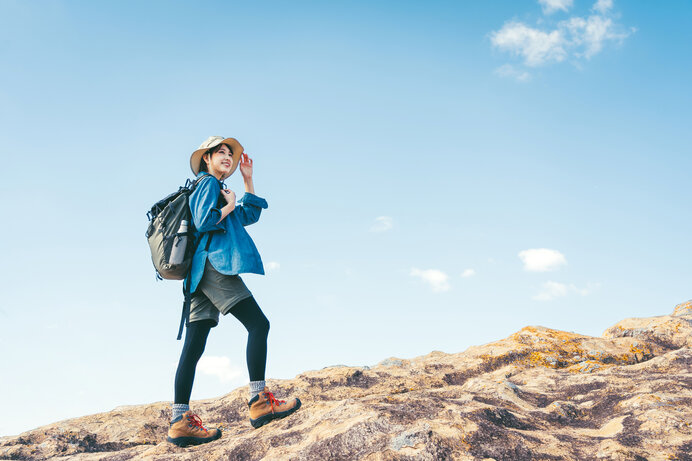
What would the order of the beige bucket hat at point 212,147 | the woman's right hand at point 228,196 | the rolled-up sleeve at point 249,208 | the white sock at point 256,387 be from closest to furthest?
the white sock at point 256,387, the woman's right hand at point 228,196, the rolled-up sleeve at point 249,208, the beige bucket hat at point 212,147

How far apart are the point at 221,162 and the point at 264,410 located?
3008mm

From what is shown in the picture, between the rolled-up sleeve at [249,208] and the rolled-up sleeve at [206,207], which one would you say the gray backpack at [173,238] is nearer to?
the rolled-up sleeve at [206,207]

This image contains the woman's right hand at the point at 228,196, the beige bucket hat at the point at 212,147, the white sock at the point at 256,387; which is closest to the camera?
the white sock at the point at 256,387

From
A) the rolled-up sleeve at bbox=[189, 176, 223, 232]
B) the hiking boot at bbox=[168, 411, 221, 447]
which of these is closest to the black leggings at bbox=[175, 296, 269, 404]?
the hiking boot at bbox=[168, 411, 221, 447]

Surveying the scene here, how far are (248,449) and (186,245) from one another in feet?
7.62

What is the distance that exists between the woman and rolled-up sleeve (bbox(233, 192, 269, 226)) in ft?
0.60

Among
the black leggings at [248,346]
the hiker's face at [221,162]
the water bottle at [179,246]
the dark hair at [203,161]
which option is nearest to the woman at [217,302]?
the black leggings at [248,346]

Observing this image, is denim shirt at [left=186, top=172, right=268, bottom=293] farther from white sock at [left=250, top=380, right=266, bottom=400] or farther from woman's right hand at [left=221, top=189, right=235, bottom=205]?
white sock at [left=250, top=380, right=266, bottom=400]

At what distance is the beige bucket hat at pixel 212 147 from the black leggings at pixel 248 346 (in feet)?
6.10

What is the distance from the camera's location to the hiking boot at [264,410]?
533cm

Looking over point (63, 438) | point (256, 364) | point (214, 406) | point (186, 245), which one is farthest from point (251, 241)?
point (63, 438)

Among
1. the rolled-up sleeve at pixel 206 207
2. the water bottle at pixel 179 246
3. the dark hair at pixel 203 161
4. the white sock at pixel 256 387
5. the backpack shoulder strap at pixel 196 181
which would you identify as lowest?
the white sock at pixel 256 387

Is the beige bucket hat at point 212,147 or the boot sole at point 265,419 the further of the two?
the beige bucket hat at point 212,147

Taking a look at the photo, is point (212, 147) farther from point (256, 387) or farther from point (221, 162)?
point (256, 387)
